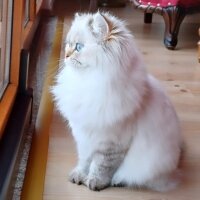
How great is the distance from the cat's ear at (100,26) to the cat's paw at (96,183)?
46 cm

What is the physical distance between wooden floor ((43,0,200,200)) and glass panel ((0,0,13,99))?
28 cm

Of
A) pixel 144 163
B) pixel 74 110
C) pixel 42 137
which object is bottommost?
pixel 42 137

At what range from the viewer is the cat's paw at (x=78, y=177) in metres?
1.44

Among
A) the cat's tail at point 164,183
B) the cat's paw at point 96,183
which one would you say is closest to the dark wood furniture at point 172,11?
the cat's tail at point 164,183

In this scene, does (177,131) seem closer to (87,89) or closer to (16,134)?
(87,89)

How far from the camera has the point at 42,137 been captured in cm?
171

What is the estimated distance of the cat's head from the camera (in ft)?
3.84

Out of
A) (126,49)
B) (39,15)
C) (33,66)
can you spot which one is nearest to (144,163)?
(126,49)

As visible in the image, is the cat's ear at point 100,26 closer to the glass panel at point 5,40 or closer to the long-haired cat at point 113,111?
the long-haired cat at point 113,111

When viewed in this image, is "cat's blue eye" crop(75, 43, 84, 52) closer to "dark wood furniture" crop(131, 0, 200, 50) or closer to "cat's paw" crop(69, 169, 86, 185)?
"cat's paw" crop(69, 169, 86, 185)

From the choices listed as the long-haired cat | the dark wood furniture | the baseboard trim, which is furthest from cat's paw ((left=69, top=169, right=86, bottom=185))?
the dark wood furniture

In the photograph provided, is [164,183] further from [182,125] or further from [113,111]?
[182,125]

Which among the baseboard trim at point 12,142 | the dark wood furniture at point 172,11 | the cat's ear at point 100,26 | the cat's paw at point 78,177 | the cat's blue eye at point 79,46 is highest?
the cat's ear at point 100,26

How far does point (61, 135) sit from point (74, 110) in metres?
0.43
